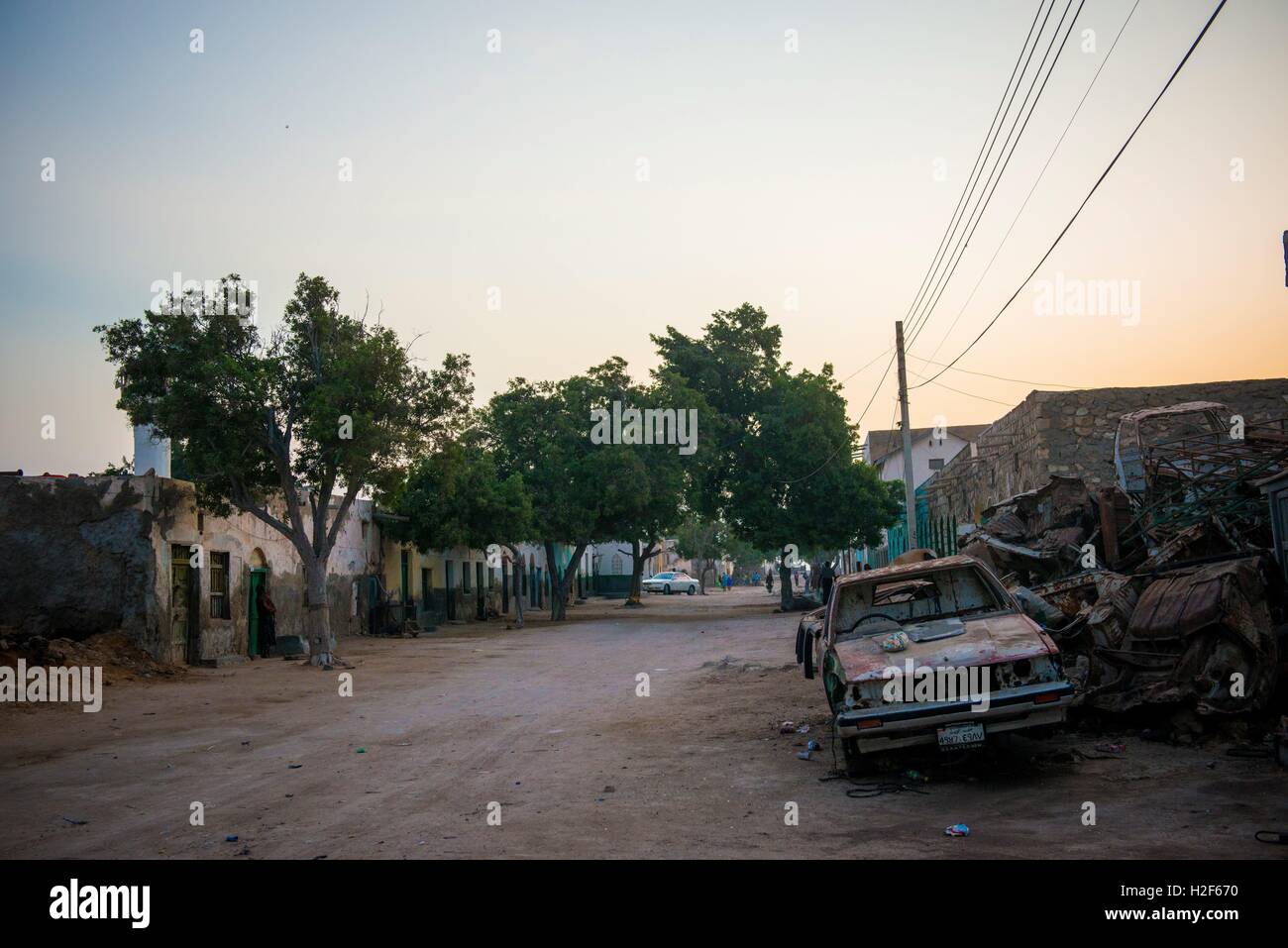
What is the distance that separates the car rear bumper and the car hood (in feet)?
0.91

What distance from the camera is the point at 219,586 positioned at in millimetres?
23578

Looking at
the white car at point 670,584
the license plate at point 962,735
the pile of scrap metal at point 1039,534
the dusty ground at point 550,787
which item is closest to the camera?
the dusty ground at point 550,787

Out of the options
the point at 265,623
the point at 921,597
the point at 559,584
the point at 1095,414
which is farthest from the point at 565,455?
the point at 921,597

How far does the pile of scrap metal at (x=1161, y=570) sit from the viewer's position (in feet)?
29.4

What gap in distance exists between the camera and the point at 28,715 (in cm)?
1452

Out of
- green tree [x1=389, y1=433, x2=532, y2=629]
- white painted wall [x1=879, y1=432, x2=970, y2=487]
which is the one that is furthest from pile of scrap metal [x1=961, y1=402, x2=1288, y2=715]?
white painted wall [x1=879, y1=432, x2=970, y2=487]

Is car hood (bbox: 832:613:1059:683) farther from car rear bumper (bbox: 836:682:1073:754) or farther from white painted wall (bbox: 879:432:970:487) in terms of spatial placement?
white painted wall (bbox: 879:432:970:487)

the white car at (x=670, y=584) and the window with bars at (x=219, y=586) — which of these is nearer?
the window with bars at (x=219, y=586)

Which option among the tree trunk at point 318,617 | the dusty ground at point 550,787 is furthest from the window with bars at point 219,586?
the dusty ground at point 550,787

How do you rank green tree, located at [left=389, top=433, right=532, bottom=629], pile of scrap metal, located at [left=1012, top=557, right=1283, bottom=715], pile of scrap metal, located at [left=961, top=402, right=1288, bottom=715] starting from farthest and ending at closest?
green tree, located at [left=389, top=433, right=532, bottom=629]
pile of scrap metal, located at [left=961, top=402, right=1288, bottom=715]
pile of scrap metal, located at [left=1012, top=557, right=1283, bottom=715]

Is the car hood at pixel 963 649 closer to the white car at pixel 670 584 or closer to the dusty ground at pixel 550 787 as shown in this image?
the dusty ground at pixel 550 787

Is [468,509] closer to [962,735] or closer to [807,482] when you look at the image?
[807,482]

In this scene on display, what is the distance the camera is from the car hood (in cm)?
803
